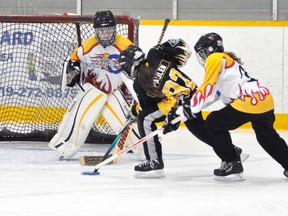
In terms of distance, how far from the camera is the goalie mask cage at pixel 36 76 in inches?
231

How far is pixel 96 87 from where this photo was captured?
17.1 ft

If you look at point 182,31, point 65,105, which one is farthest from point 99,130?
point 182,31

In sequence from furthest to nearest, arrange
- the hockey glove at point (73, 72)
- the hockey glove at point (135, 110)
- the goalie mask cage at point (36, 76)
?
the goalie mask cage at point (36, 76) → the hockey glove at point (73, 72) → the hockey glove at point (135, 110)

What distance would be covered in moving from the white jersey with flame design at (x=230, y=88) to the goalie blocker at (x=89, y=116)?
43.2 inches

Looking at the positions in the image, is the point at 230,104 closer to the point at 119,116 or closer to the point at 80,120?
the point at 119,116

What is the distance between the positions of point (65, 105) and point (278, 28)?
2.01 m

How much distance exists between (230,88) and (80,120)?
4.49 ft

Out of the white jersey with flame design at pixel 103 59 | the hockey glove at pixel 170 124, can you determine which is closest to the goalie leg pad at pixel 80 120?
the white jersey with flame design at pixel 103 59

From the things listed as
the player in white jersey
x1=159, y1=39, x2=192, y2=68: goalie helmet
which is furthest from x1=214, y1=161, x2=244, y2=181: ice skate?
x1=159, y1=39, x2=192, y2=68: goalie helmet

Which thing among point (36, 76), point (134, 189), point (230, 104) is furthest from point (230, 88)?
point (36, 76)

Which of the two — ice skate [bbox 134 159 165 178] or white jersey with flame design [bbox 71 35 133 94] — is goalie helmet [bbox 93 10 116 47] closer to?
white jersey with flame design [bbox 71 35 133 94]

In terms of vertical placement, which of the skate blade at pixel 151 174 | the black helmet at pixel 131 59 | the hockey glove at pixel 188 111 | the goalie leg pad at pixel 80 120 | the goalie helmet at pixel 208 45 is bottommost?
the skate blade at pixel 151 174

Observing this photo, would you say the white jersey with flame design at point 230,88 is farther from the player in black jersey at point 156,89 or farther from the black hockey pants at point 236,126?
the player in black jersey at point 156,89

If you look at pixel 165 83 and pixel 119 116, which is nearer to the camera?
pixel 165 83
